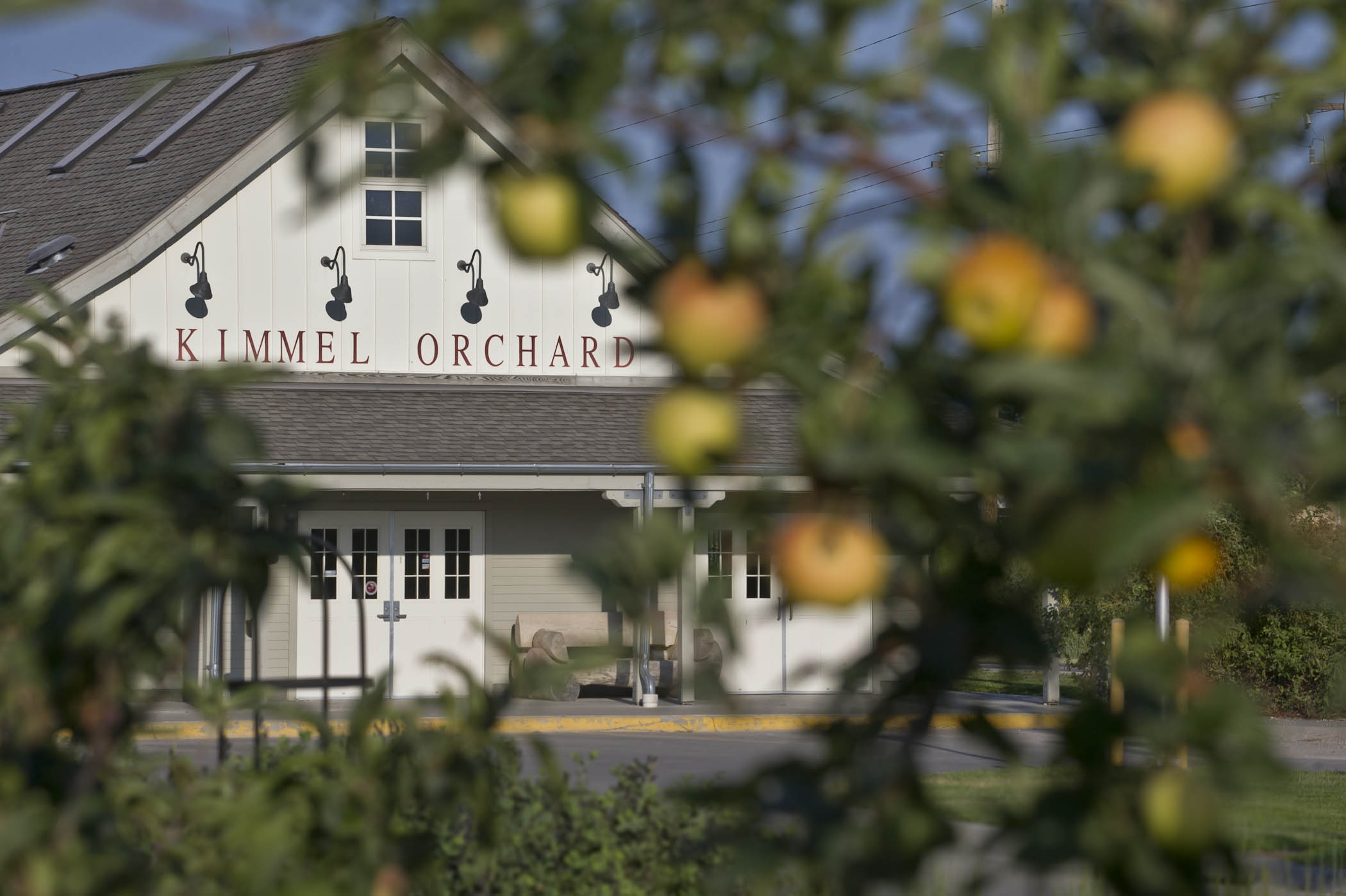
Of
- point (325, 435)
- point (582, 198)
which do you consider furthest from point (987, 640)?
point (325, 435)

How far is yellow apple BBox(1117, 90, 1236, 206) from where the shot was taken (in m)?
1.12

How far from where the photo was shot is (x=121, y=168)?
20500 mm

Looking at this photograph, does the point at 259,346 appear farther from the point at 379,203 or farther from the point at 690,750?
the point at 690,750

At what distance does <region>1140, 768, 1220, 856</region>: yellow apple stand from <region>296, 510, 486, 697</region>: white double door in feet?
55.4

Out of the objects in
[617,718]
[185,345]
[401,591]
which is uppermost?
[185,345]

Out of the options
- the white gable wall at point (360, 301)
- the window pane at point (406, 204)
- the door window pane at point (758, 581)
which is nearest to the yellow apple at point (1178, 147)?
Result: the white gable wall at point (360, 301)

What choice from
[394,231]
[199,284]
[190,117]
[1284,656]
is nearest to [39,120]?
[190,117]

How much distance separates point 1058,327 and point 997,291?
0.16ft

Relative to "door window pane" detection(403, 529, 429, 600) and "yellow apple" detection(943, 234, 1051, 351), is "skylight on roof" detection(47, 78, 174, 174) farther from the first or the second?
"yellow apple" detection(943, 234, 1051, 351)

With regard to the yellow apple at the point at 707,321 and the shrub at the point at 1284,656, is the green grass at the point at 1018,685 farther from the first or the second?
the yellow apple at the point at 707,321

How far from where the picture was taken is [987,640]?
1.28m

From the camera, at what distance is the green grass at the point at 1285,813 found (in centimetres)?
883

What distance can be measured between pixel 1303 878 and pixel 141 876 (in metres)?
7.92

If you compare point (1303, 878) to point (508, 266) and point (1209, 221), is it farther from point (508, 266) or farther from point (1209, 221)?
point (508, 266)
